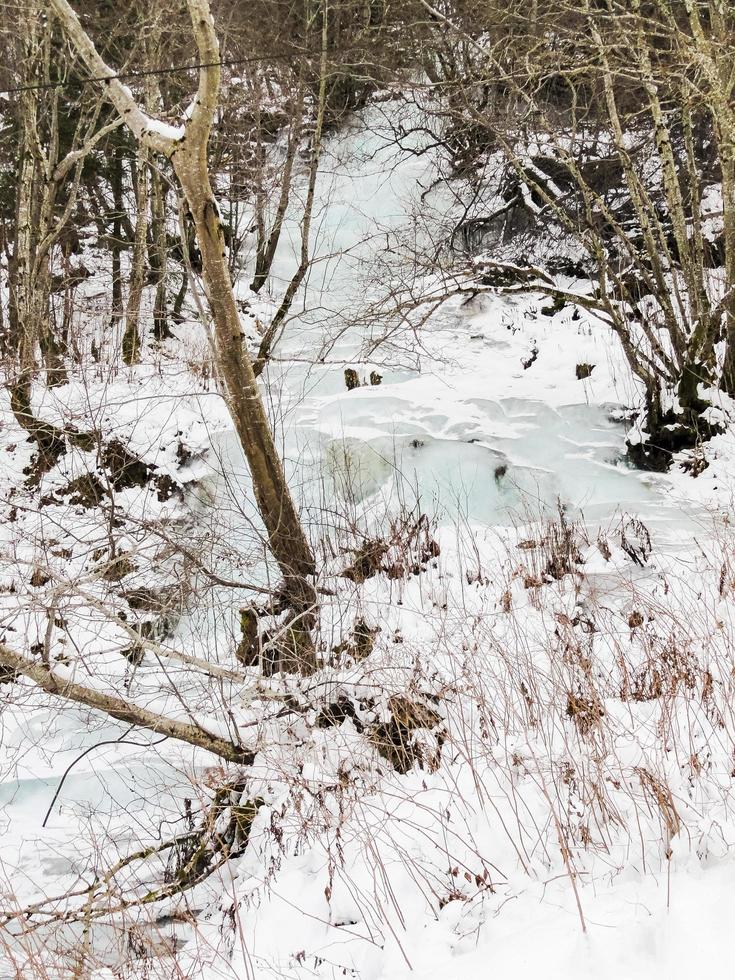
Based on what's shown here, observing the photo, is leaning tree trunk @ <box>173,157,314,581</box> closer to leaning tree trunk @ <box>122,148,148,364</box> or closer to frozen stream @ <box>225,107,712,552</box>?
frozen stream @ <box>225,107,712,552</box>

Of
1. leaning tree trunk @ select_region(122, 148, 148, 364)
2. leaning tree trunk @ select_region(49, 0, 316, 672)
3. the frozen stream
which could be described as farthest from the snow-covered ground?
leaning tree trunk @ select_region(122, 148, 148, 364)

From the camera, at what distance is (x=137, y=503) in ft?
23.0

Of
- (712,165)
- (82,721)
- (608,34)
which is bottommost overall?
(82,721)

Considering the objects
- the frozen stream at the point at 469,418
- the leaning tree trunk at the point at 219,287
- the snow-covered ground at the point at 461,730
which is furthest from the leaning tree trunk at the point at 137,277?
the leaning tree trunk at the point at 219,287

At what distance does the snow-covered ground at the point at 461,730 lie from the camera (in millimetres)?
2252

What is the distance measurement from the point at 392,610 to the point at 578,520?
5.92ft

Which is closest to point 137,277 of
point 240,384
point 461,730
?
point 240,384

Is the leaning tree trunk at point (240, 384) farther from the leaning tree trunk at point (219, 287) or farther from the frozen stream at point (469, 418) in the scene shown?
the frozen stream at point (469, 418)

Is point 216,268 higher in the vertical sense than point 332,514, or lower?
higher

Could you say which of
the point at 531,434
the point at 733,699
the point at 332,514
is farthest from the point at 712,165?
the point at 733,699

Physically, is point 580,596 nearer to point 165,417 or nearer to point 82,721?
point 82,721

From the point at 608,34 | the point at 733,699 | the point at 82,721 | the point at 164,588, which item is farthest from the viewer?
the point at 608,34

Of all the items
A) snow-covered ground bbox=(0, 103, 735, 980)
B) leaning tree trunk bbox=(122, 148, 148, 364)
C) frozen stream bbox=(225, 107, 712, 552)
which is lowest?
snow-covered ground bbox=(0, 103, 735, 980)

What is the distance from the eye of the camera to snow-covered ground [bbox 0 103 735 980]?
225 centimetres
